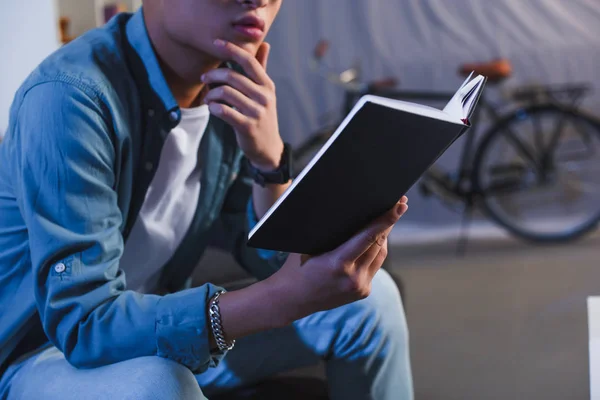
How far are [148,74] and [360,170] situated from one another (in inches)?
16.1

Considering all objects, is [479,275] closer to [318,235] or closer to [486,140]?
[486,140]

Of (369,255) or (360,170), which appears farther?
(369,255)

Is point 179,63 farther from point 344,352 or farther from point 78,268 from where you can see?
point 344,352

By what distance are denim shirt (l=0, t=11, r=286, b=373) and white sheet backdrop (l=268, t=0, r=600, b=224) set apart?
2.63 metres

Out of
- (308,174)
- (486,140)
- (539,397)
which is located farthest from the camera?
(486,140)

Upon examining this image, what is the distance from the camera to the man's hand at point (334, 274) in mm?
719

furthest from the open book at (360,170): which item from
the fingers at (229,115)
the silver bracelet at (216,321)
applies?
the fingers at (229,115)

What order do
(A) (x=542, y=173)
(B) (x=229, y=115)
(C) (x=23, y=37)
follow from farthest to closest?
1. (A) (x=542, y=173)
2. (C) (x=23, y=37)
3. (B) (x=229, y=115)

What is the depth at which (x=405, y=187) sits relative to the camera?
70cm


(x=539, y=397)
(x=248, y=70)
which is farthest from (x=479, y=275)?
(x=248, y=70)

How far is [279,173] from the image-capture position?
1.04 m

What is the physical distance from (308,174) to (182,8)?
0.39 metres

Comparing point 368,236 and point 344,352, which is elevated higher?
point 368,236

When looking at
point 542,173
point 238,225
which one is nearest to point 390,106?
point 238,225
